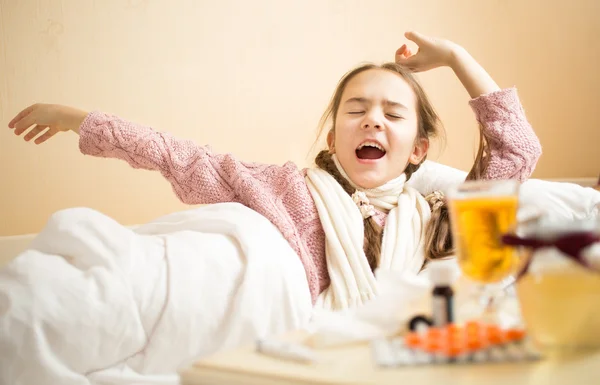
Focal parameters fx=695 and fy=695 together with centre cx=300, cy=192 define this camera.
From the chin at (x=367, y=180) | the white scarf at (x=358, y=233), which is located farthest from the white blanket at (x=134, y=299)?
the chin at (x=367, y=180)

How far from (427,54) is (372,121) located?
28 centimetres

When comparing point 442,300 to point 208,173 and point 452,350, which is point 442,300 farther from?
point 208,173

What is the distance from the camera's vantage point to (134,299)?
101 cm

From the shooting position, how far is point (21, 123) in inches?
62.0

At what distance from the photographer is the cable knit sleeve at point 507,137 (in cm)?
153

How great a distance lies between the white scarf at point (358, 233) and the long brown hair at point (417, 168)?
2 centimetres

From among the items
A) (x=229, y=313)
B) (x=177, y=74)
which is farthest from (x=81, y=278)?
(x=177, y=74)

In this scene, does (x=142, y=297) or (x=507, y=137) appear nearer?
(x=142, y=297)

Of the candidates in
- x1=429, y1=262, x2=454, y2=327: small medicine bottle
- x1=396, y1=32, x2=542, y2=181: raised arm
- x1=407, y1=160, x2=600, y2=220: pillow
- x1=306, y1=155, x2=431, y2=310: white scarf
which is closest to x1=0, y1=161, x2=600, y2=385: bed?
x1=306, y1=155, x2=431, y2=310: white scarf

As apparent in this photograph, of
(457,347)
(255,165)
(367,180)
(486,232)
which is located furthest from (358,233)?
(457,347)

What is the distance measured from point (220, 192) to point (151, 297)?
0.48m

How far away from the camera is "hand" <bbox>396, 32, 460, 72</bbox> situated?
1672 millimetres

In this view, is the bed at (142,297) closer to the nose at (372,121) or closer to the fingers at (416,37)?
the nose at (372,121)

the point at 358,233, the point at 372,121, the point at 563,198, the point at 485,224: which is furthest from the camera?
the point at 563,198
